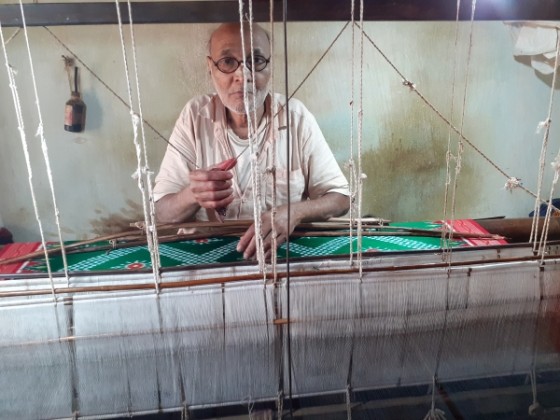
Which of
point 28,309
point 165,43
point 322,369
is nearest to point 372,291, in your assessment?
point 322,369

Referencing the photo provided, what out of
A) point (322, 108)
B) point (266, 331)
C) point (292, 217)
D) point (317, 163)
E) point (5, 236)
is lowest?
point (5, 236)

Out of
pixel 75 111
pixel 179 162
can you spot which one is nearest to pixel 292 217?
pixel 179 162

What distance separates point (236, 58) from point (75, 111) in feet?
4.36

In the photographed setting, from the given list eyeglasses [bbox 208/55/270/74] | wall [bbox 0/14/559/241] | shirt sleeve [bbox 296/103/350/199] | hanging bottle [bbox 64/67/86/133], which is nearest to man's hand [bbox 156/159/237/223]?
eyeglasses [bbox 208/55/270/74]

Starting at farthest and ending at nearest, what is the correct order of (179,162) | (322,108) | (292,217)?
(322,108) < (179,162) < (292,217)

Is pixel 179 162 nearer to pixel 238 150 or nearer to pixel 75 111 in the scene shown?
pixel 238 150

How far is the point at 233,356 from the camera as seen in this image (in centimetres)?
94

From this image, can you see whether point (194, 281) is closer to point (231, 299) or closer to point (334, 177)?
point (231, 299)

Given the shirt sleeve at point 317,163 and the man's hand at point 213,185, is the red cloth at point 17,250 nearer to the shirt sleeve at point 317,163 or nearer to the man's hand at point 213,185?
the man's hand at point 213,185

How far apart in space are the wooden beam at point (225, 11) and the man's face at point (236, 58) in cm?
57

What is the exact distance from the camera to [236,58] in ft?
5.12

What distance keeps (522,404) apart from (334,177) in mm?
1188

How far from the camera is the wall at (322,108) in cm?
244

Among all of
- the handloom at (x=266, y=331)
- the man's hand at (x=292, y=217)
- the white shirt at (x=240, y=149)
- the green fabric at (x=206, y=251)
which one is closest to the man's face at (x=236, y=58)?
the white shirt at (x=240, y=149)
